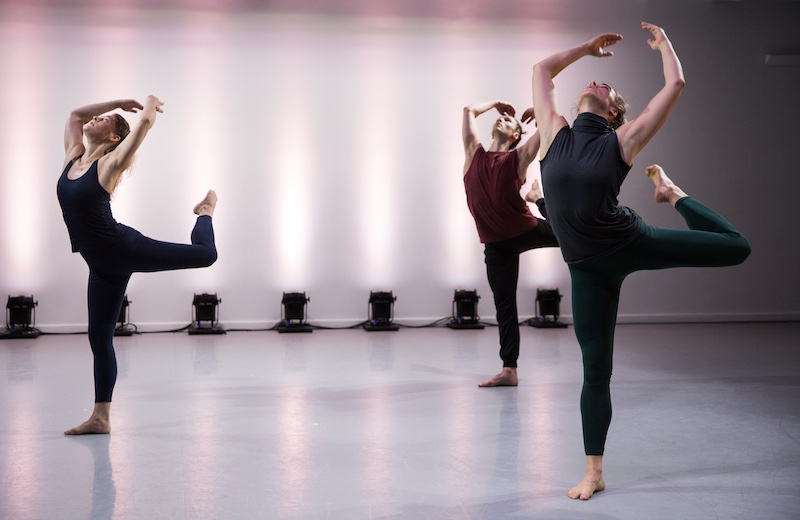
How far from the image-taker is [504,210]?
3.96 meters

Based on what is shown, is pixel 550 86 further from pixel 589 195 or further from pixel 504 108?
pixel 504 108

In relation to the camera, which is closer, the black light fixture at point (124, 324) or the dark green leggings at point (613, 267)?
the dark green leggings at point (613, 267)

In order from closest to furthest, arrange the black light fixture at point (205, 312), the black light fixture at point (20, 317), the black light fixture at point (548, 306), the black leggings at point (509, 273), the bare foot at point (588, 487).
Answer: the bare foot at point (588, 487)
the black leggings at point (509, 273)
the black light fixture at point (20, 317)
the black light fixture at point (205, 312)
the black light fixture at point (548, 306)

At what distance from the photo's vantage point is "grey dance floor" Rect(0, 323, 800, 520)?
238 cm

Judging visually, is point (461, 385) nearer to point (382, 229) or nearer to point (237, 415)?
point (237, 415)

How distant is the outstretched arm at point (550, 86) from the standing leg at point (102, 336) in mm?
1912

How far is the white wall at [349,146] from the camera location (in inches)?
254

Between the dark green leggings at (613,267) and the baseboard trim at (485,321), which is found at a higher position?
the dark green leggings at (613,267)

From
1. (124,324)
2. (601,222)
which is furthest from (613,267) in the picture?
(124,324)

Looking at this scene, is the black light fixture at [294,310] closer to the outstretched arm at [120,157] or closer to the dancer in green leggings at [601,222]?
the outstretched arm at [120,157]

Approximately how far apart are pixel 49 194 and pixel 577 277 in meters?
5.52

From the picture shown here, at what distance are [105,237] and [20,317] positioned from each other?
379 centimetres

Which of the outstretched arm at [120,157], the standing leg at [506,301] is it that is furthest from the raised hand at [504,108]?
the outstretched arm at [120,157]

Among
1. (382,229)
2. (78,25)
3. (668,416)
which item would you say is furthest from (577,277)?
(78,25)
